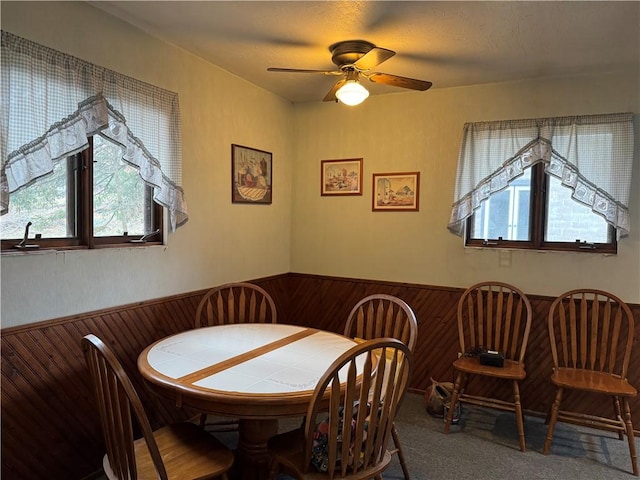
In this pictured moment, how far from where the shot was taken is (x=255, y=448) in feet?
7.31

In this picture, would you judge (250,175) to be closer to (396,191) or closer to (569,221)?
(396,191)

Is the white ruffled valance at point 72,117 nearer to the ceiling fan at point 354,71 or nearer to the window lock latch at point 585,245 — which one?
the ceiling fan at point 354,71

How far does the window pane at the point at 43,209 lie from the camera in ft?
7.03

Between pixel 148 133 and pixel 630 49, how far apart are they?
298 centimetres

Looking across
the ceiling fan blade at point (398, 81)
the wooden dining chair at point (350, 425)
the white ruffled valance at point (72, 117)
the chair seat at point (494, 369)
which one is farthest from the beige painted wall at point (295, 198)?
the wooden dining chair at point (350, 425)

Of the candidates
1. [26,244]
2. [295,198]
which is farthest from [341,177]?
[26,244]

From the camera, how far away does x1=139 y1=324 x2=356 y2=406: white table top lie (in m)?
1.92

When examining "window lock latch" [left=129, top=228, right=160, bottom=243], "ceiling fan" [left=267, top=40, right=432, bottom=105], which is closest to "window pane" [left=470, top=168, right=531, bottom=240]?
"ceiling fan" [left=267, top=40, right=432, bottom=105]

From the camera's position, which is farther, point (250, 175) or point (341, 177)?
point (341, 177)

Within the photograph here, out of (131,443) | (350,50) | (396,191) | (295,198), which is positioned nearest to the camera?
(131,443)

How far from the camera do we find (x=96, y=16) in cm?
240

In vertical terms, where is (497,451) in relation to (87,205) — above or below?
below

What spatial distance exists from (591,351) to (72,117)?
3.47 m

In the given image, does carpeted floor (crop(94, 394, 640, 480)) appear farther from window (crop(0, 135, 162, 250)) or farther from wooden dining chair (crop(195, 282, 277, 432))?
window (crop(0, 135, 162, 250))
